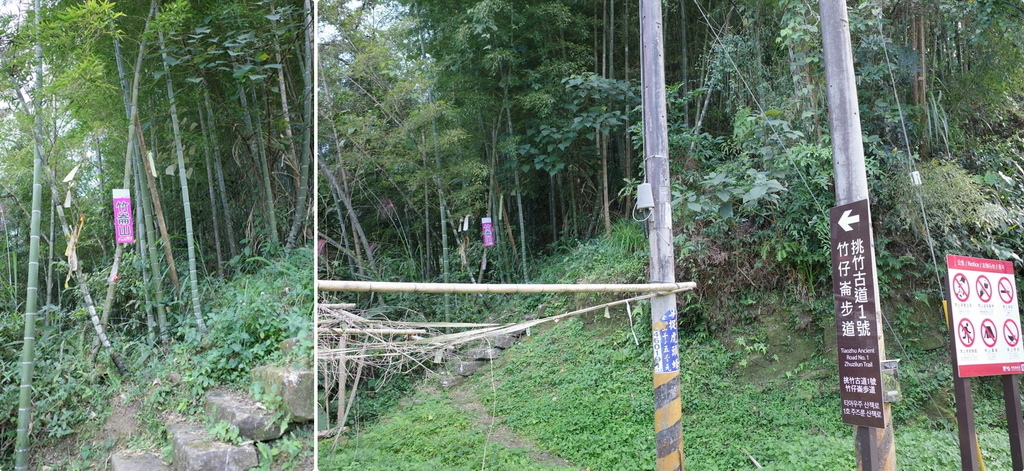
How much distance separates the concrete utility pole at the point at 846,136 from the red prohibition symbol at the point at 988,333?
52cm

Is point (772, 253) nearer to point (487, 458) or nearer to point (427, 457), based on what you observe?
point (487, 458)

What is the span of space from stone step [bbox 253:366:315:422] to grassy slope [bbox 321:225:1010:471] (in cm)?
195

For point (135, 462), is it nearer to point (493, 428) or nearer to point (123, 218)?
point (123, 218)

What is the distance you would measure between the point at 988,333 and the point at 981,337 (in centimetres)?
8

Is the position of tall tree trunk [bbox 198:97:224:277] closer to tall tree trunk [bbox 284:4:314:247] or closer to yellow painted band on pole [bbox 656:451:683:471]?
tall tree trunk [bbox 284:4:314:247]

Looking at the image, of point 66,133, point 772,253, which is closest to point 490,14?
point 772,253

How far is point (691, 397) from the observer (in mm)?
4414

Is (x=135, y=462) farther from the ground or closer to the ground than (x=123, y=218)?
closer to the ground

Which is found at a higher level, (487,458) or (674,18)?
(674,18)

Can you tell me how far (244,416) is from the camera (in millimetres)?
2021

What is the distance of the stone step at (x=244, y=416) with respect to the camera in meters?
2.00

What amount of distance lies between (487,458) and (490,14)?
342 centimetres

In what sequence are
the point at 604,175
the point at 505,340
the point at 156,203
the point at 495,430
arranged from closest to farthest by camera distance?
the point at 156,203, the point at 495,430, the point at 505,340, the point at 604,175

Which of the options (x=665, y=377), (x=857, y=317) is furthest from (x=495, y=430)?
(x=857, y=317)
